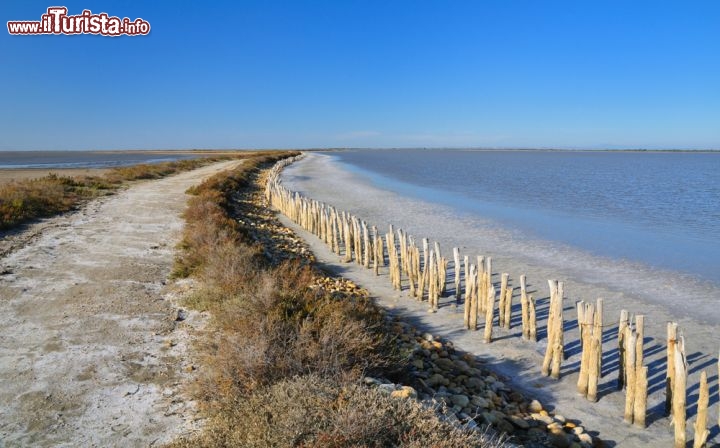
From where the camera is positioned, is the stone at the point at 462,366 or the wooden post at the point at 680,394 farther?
the stone at the point at 462,366

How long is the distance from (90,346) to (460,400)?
4.52 metres

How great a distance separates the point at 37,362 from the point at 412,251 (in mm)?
6870

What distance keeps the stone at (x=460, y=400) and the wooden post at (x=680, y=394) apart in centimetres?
208

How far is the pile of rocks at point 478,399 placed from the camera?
480 cm

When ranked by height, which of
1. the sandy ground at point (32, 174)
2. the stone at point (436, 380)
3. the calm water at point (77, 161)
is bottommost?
the stone at point (436, 380)

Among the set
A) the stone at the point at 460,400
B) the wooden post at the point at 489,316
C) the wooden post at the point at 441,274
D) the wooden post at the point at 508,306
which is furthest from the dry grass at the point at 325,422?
the wooden post at the point at 441,274

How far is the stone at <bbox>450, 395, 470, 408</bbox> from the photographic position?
5.15 metres

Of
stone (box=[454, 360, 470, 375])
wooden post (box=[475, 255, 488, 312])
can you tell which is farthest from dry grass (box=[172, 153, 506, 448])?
wooden post (box=[475, 255, 488, 312])

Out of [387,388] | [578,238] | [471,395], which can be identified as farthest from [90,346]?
[578,238]

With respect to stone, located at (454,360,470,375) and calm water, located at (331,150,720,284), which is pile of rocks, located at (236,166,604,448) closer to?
stone, located at (454,360,470,375)

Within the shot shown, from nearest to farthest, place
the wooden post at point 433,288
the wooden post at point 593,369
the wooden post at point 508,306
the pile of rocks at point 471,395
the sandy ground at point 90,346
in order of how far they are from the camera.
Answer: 1. the sandy ground at point 90,346
2. the pile of rocks at point 471,395
3. the wooden post at point 593,369
4. the wooden post at point 508,306
5. the wooden post at point 433,288

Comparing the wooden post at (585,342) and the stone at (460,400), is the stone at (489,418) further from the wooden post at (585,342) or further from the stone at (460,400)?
the wooden post at (585,342)

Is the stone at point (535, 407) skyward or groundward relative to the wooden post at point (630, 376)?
groundward

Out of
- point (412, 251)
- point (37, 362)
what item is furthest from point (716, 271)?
point (37, 362)
